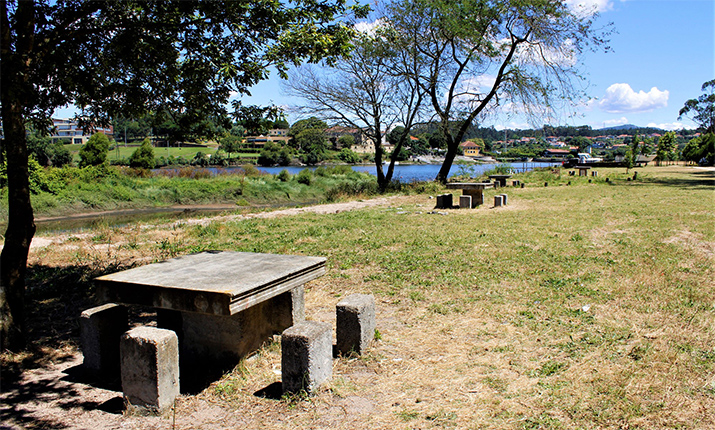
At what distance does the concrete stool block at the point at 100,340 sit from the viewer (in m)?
4.32

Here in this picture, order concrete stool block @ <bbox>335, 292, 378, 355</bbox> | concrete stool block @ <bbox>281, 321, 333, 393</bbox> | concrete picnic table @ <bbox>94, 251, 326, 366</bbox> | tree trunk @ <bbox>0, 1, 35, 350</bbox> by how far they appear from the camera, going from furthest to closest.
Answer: tree trunk @ <bbox>0, 1, 35, 350</bbox> → concrete stool block @ <bbox>335, 292, 378, 355</bbox> → concrete picnic table @ <bbox>94, 251, 326, 366</bbox> → concrete stool block @ <bbox>281, 321, 333, 393</bbox>

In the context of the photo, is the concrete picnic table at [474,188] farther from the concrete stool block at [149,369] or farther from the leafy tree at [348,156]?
the leafy tree at [348,156]

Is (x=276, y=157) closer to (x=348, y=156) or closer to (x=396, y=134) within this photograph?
(x=348, y=156)

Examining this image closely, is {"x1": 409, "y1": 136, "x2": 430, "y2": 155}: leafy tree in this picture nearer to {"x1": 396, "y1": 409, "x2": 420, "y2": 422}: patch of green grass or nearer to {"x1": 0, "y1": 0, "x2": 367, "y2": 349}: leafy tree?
{"x1": 0, "y1": 0, "x2": 367, "y2": 349}: leafy tree

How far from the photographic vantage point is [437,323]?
523 cm

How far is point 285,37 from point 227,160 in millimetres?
55008

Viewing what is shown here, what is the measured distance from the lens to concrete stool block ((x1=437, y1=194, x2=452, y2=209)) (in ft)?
52.9

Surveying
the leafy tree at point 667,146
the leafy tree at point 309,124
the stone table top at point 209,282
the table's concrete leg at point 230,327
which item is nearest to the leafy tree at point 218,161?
the leafy tree at point 309,124

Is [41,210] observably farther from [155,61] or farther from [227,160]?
[227,160]

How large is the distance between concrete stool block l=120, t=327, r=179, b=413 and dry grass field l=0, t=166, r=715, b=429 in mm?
120

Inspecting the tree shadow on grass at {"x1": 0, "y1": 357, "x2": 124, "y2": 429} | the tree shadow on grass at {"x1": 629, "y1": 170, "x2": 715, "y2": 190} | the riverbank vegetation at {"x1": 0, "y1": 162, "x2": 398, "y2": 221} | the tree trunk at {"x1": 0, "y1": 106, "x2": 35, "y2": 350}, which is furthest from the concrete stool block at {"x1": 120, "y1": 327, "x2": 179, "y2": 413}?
the tree shadow on grass at {"x1": 629, "y1": 170, "x2": 715, "y2": 190}

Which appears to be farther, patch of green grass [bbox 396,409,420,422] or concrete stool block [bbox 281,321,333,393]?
concrete stool block [bbox 281,321,333,393]

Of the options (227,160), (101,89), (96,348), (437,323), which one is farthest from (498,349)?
(227,160)

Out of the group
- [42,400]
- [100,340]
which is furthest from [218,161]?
[42,400]
